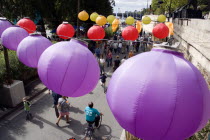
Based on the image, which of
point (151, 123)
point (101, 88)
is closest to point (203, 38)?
point (101, 88)

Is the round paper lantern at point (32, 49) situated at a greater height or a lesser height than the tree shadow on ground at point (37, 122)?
greater

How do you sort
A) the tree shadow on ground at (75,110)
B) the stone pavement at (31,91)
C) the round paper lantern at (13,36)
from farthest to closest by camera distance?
1. the tree shadow on ground at (75,110)
2. the stone pavement at (31,91)
3. the round paper lantern at (13,36)

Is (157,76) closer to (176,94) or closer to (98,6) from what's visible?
(176,94)

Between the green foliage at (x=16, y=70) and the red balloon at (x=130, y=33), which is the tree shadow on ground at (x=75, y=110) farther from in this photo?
the red balloon at (x=130, y=33)

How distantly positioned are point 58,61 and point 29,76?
800cm

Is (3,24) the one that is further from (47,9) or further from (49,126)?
(47,9)

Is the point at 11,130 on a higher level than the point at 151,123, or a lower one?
lower

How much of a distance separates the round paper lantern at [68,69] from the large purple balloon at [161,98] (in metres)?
1.08

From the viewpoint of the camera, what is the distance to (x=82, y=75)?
3.12m

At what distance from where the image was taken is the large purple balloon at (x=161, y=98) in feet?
6.37

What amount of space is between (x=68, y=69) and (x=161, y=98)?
5.47 feet

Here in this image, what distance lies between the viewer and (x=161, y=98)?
1.93 m

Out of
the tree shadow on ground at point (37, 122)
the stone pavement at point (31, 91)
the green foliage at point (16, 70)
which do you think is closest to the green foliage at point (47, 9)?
the green foliage at point (16, 70)

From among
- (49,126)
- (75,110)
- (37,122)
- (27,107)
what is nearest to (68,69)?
(49,126)
